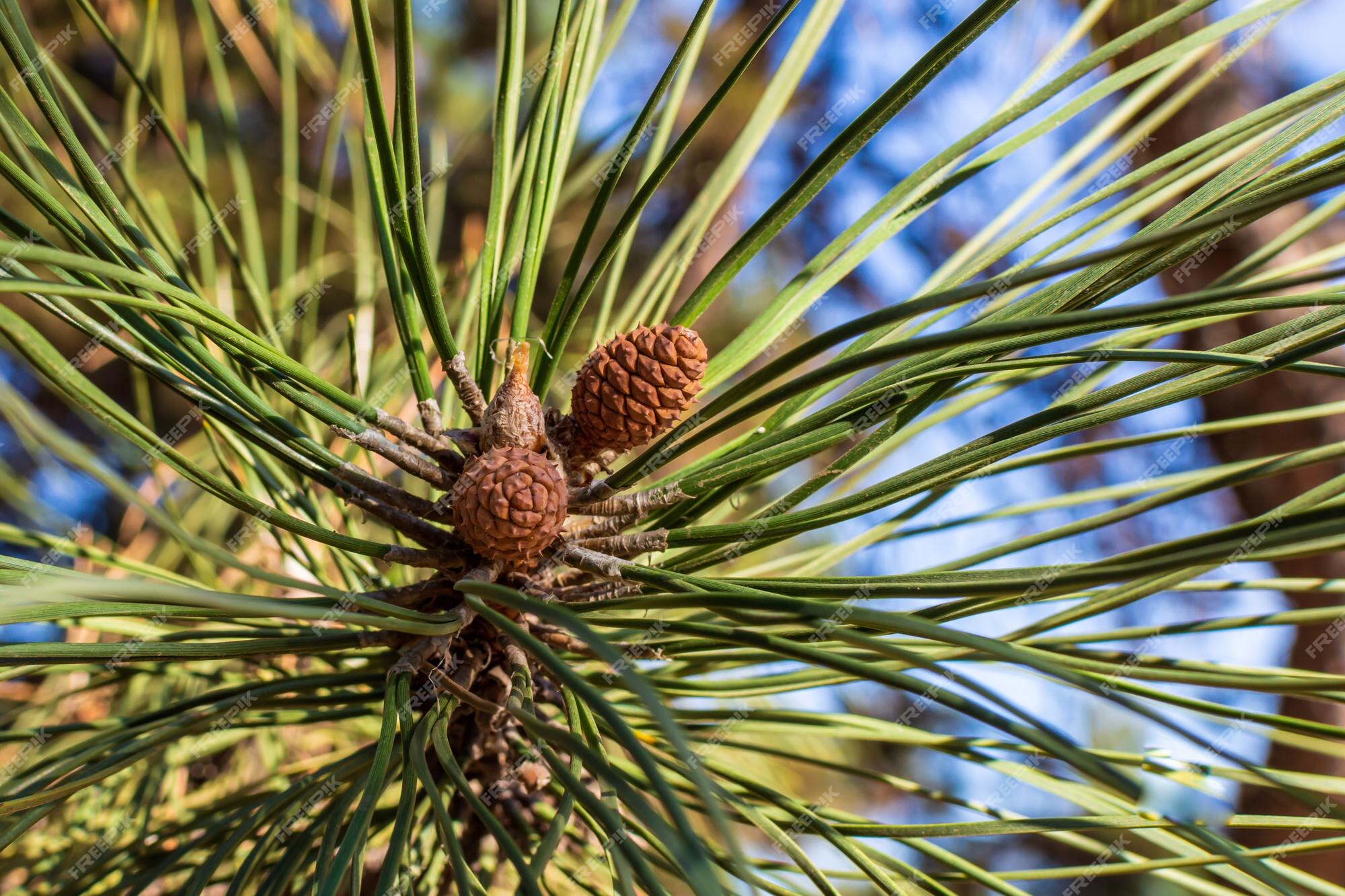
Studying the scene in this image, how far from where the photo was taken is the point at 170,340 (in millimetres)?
431

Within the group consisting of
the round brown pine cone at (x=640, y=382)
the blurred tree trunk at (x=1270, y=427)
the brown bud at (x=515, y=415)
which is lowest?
the brown bud at (x=515, y=415)

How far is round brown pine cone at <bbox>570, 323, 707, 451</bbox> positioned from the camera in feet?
1.51

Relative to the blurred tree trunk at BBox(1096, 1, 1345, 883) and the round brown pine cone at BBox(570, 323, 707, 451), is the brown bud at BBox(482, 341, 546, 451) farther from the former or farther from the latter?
the blurred tree trunk at BBox(1096, 1, 1345, 883)

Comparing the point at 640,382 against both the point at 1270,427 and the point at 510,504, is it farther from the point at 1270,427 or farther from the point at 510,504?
the point at 1270,427

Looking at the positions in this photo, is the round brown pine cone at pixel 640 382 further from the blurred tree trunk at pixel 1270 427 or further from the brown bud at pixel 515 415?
the blurred tree trunk at pixel 1270 427

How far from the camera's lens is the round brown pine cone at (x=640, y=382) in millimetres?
459

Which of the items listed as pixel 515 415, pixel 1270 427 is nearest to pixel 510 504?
pixel 515 415

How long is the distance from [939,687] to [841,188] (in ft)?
5.09

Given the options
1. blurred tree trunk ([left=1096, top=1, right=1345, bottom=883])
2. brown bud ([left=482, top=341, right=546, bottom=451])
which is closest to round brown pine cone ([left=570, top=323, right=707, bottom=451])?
brown bud ([left=482, top=341, right=546, bottom=451])

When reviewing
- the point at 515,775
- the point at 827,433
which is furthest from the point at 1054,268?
the point at 515,775

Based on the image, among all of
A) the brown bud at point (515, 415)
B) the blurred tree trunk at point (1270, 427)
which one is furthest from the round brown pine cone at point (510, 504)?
the blurred tree trunk at point (1270, 427)

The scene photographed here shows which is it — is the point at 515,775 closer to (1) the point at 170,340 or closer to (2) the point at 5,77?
(1) the point at 170,340

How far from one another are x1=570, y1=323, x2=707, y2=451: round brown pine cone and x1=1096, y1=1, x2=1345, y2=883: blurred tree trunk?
0.84 metres

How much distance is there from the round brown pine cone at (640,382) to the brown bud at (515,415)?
1.0 inches
